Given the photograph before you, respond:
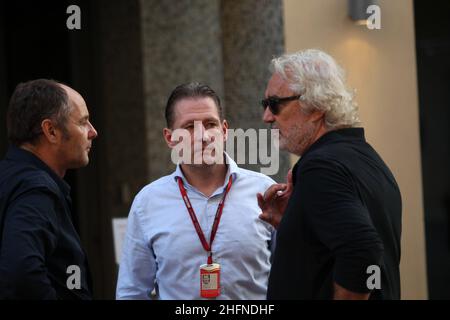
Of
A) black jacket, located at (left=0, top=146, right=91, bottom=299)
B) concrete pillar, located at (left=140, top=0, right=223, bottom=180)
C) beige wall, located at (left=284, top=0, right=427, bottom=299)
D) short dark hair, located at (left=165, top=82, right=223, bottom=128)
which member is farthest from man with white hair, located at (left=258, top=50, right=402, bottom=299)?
concrete pillar, located at (left=140, top=0, right=223, bottom=180)

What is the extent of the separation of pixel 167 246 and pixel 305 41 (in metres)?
2.81

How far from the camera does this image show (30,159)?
3.04m

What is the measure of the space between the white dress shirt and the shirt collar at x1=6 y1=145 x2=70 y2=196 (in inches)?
17.6

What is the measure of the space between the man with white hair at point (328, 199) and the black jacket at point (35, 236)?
32.4 inches

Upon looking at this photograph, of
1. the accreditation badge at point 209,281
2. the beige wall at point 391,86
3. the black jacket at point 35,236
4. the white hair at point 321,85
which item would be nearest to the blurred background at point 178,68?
the beige wall at point 391,86

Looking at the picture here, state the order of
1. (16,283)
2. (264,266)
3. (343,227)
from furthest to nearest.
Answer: (264,266), (16,283), (343,227)

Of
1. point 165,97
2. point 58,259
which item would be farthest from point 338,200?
point 165,97

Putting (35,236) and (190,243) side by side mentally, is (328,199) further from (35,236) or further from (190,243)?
(35,236)

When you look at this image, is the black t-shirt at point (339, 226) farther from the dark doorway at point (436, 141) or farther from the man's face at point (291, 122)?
the dark doorway at point (436, 141)

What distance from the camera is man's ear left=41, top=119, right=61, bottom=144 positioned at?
310cm

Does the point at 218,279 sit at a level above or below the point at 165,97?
below

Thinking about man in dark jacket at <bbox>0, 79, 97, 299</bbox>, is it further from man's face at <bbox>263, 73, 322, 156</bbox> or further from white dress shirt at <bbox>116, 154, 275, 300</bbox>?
man's face at <bbox>263, 73, 322, 156</bbox>

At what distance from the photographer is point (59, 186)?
3.07m
